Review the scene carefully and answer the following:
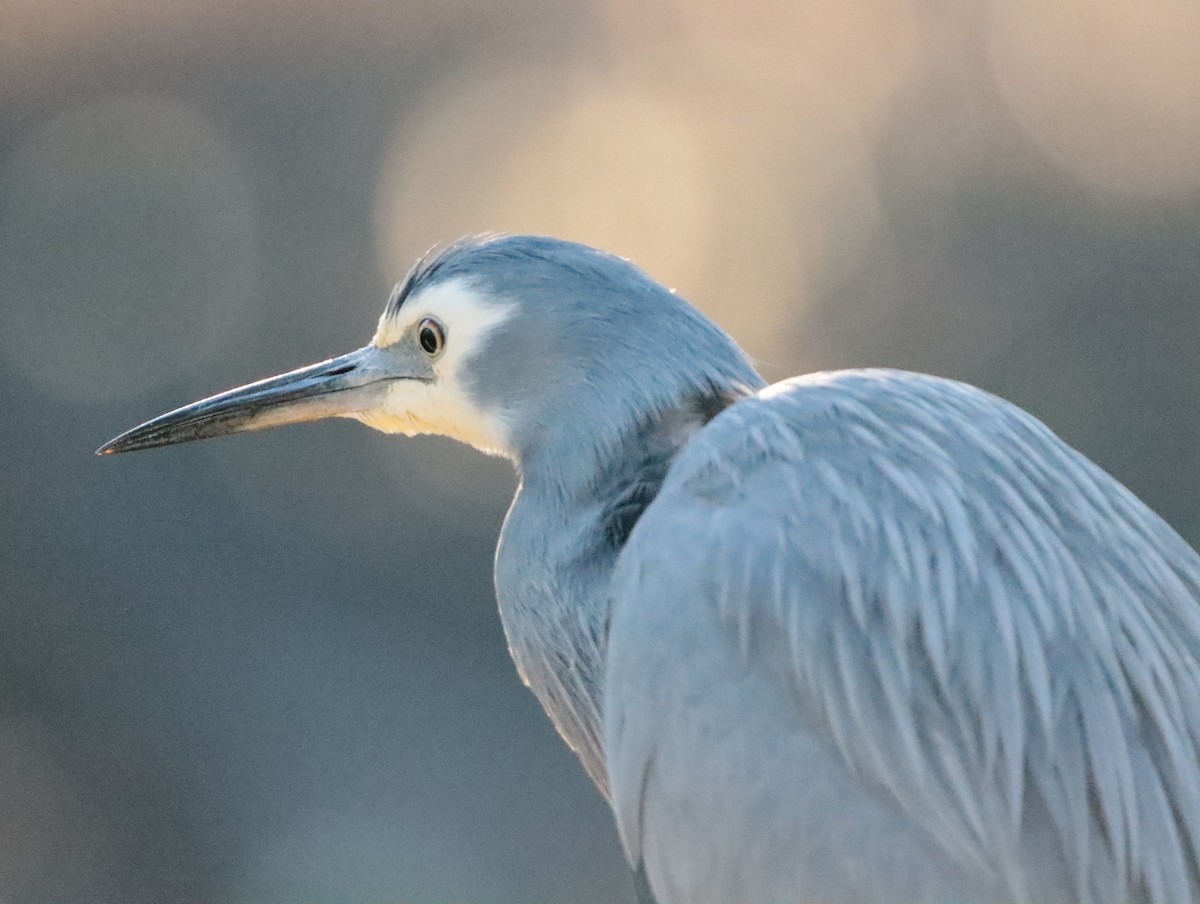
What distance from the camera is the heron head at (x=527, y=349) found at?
178 cm

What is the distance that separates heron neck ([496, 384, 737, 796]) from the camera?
1.72 meters

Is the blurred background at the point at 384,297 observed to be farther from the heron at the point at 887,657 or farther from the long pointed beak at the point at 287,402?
the heron at the point at 887,657

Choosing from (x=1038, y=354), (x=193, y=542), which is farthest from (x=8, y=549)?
(x=1038, y=354)

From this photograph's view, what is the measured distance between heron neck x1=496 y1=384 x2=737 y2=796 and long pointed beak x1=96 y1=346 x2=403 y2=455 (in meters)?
0.34

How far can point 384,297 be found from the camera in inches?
204

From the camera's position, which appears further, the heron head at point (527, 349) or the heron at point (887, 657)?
the heron head at point (527, 349)

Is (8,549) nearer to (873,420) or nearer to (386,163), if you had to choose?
(386,163)

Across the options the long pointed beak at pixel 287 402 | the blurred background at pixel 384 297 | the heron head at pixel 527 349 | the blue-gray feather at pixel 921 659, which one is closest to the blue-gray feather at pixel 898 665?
the blue-gray feather at pixel 921 659

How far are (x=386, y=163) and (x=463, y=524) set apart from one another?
5.11ft

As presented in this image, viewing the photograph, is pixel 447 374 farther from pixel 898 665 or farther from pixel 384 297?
pixel 384 297

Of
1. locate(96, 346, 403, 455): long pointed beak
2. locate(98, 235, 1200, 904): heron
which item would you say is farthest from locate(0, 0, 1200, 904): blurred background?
locate(98, 235, 1200, 904): heron

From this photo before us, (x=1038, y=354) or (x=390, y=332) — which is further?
(x=1038, y=354)

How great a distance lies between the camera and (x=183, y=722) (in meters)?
4.46

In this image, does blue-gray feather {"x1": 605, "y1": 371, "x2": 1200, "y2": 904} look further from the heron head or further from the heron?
the heron head
